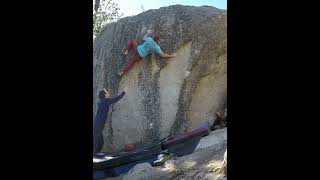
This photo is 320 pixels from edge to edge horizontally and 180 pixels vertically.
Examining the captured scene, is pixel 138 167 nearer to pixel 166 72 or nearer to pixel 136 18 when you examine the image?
pixel 166 72

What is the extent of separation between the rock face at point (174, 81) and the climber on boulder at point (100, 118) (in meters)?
0.08

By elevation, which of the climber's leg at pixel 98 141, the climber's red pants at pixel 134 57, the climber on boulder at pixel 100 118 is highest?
the climber's red pants at pixel 134 57

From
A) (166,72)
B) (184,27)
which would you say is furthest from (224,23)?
(166,72)

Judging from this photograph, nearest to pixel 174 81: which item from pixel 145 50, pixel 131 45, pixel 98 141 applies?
pixel 145 50

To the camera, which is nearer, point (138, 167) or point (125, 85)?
point (138, 167)

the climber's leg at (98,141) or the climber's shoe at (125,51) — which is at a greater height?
the climber's shoe at (125,51)

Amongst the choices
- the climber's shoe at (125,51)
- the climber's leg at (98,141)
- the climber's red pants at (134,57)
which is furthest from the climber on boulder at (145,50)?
the climber's leg at (98,141)

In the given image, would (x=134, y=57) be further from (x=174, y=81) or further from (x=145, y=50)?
(x=174, y=81)

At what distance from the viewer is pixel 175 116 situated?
5.21 metres

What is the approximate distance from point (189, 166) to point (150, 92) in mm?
1307

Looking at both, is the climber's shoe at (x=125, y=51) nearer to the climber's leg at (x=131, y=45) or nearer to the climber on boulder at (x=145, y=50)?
the climber's leg at (x=131, y=45)

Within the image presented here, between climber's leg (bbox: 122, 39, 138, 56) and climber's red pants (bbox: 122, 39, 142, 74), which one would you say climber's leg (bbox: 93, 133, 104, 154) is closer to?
climber's red pants (bbox: 122, 39, 142, 74)

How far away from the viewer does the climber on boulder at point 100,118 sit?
5.47m

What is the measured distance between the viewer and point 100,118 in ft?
18.0
